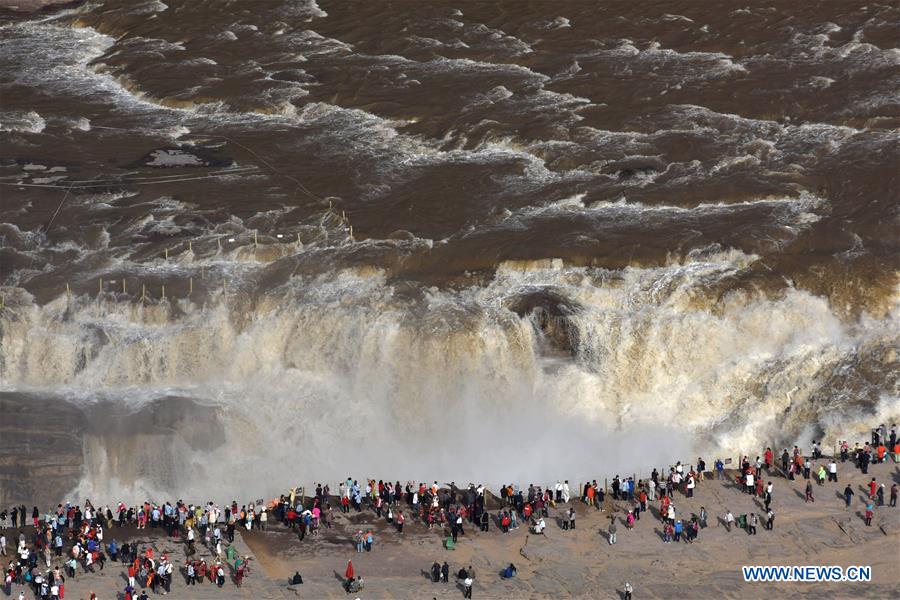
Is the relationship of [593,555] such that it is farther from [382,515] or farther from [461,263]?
[461,263]

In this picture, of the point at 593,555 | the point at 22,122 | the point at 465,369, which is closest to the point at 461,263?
the point at 465,369

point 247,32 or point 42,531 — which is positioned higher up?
point 247,32

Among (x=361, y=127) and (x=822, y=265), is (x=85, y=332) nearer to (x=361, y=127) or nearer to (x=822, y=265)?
(x=361, y=127)

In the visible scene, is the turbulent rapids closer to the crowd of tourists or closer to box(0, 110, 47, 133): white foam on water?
box(0, 110, 47, 133): white foam on water

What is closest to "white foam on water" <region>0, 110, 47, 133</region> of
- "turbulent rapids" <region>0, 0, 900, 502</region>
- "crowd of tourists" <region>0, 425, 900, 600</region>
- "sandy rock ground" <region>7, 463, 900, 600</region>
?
"turbulent rapids" <region>0, 0, 900, 502</region>

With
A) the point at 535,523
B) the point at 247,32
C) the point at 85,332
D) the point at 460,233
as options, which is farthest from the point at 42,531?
the point at 247,32

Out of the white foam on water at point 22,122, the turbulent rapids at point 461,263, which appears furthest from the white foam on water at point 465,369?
the white foam on water at point 22,122
